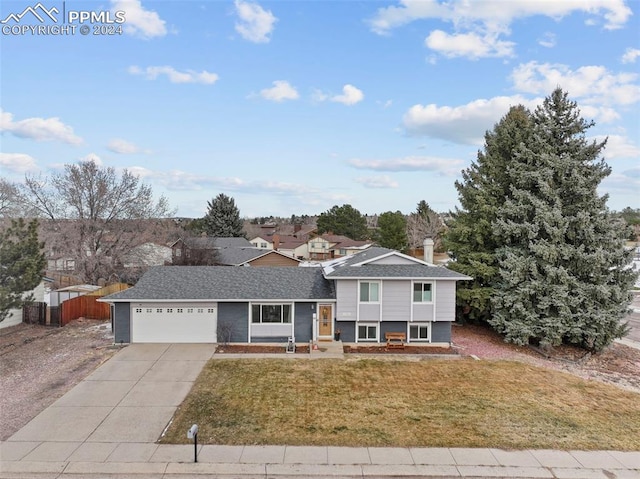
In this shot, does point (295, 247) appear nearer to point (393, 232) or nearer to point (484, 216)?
point (393, 232)

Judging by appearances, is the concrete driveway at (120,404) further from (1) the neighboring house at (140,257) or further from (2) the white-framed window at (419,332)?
(1) the neighboring house at (140,257)

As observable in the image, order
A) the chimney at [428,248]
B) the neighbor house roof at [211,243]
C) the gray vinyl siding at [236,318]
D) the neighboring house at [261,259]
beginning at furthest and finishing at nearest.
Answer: the neighboring house at [261,259] → the neighbor house roof at [211,243] → the chimney at [428,248] → the gray vinyl siding at [236,318]

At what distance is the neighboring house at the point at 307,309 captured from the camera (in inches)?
786

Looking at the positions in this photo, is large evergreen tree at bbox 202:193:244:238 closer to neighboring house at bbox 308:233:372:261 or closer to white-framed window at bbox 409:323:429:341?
neighboring house at bbox 308:233:372:261

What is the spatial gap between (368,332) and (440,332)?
3.46 m

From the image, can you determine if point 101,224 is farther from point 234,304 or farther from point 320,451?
point 320,451

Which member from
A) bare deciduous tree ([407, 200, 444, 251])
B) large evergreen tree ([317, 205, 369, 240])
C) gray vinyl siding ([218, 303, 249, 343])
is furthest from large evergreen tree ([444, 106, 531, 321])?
large evergreen tree ([317, 205, 369, 240])

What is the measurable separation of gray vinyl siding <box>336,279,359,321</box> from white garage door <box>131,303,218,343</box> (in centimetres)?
577

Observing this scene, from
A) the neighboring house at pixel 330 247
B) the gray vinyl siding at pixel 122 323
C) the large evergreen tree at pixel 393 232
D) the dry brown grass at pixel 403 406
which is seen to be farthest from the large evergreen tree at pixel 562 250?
the neighboring house at pixel 330 247

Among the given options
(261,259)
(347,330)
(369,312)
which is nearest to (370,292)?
(369,312)

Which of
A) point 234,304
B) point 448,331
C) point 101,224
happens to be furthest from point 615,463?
point 101,224

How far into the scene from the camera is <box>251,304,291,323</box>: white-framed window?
20.3 meters

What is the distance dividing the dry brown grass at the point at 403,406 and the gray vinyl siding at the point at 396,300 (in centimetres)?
267

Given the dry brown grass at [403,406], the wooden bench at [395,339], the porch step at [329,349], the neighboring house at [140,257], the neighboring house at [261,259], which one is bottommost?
the dry brown grass at [403,406]
